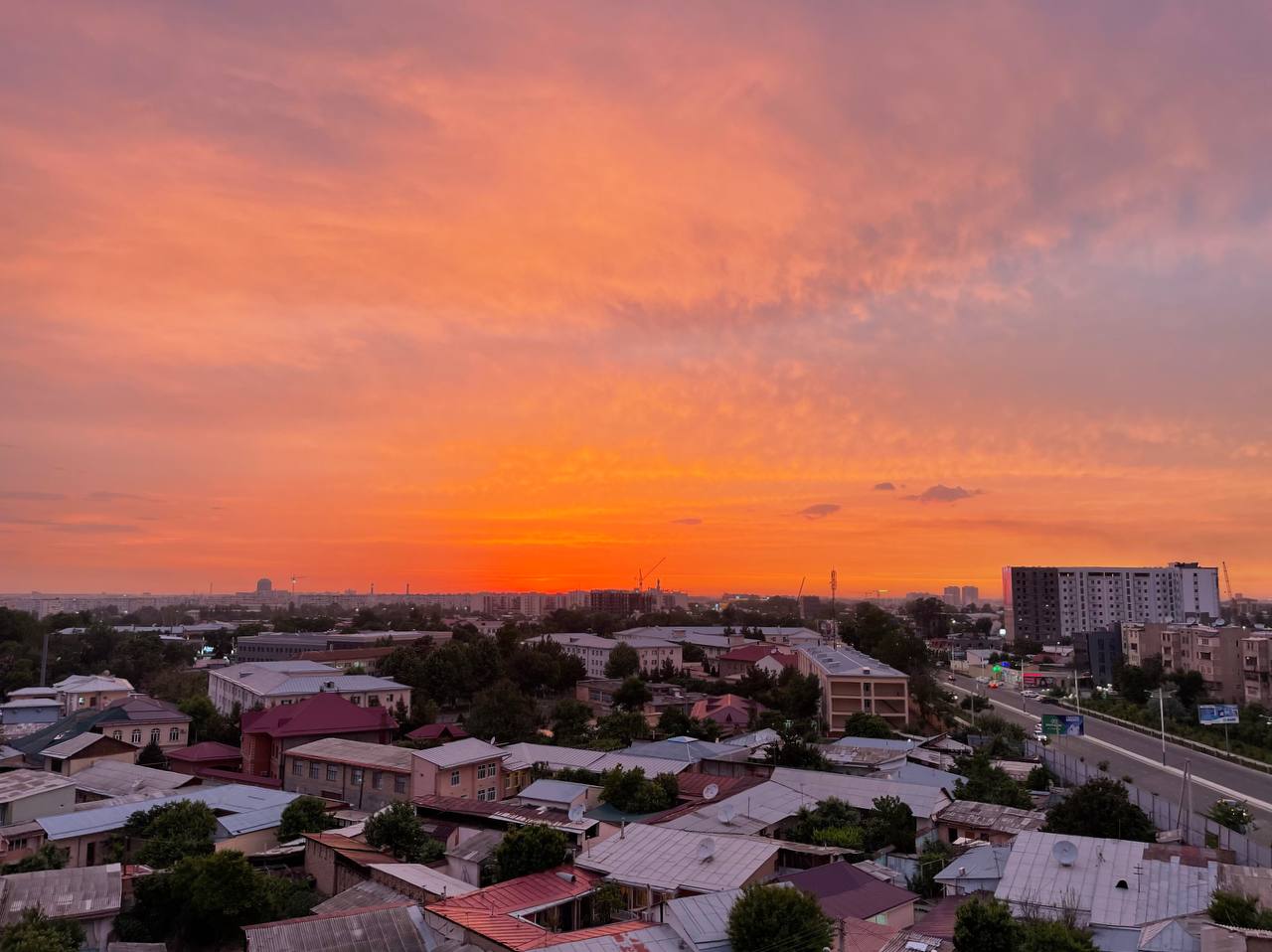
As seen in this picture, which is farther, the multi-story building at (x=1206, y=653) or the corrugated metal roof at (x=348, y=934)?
the multi-story building at (x=1206, y=653)

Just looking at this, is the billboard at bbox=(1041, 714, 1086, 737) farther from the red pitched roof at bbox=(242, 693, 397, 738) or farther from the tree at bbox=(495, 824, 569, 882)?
the red pitched roof at bbox=(242, 693, 397, 738)

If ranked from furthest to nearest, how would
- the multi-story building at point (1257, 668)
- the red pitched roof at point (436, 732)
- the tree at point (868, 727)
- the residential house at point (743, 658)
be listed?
the residential house at point (743, 658)
the multi-story building at point (1257, 668)
the tree at point (868, 727)
the red pitched roof at point (436, 732)

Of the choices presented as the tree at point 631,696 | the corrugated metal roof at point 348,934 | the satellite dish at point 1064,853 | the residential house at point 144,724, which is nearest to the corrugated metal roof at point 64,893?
the corrugated metal roof at point 348,934

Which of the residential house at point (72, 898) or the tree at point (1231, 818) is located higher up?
the residential house at point (72, 898)

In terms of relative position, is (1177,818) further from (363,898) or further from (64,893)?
(64,893)

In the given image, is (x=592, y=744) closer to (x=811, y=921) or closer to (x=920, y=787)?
(x=920, y=787)

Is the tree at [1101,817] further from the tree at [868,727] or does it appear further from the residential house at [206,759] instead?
the residential house at [206,759]
